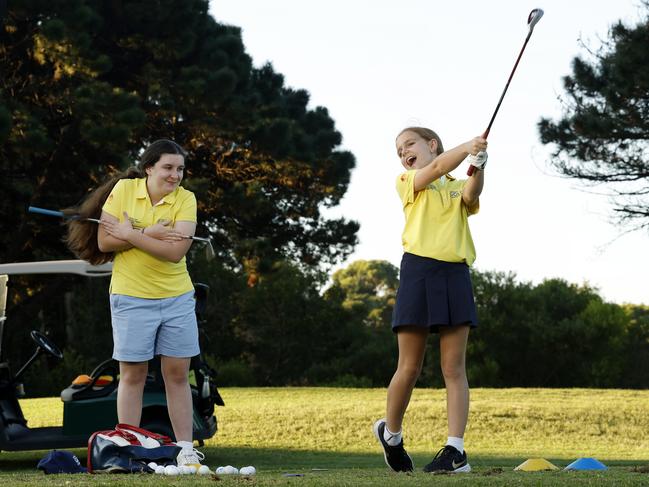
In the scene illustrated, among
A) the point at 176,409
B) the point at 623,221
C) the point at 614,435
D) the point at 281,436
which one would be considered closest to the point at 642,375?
the point at 623,221

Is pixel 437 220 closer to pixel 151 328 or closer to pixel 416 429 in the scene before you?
pixel 151 328

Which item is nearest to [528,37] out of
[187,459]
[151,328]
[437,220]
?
[437,220]

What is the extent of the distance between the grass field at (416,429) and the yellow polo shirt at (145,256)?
319cm

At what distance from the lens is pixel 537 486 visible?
3.71 m

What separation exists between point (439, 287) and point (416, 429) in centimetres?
793

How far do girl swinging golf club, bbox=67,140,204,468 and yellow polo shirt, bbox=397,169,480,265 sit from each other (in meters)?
1.01

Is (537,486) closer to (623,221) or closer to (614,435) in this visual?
(614,435)

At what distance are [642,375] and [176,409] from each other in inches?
963

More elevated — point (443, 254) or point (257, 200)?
point (257, 200)

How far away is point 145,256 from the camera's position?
4969 mm

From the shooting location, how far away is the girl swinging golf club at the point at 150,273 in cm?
492

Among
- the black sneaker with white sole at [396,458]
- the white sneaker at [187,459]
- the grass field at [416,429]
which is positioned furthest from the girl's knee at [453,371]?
the grass field at [416,429]

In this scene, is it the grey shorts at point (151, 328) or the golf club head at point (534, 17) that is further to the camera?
the grey shorts at point (151, 328)

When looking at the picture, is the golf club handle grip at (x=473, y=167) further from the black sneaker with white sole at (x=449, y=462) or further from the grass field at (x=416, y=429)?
the grass field at (x=416, y=429)
